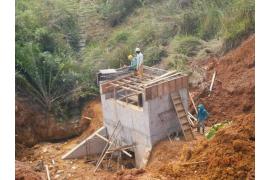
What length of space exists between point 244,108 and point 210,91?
1.89m

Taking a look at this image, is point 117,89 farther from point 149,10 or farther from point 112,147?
point 149,10

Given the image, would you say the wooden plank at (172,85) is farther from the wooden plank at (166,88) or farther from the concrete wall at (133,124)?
the concrete wall at (133,124)

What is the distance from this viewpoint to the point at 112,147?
46.3ft

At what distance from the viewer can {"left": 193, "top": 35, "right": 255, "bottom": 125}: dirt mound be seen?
14859mm

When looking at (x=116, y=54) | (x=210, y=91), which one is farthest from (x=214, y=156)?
(x=116, y=54)

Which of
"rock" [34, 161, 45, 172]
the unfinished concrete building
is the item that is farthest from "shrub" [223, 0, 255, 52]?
"rock" [34, 161, 45, 172]

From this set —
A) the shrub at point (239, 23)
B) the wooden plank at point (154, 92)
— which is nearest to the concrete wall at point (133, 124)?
the wooden plank at point (154, 92)

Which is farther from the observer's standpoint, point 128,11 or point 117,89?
point 128,11

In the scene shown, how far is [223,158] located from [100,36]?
13.6m

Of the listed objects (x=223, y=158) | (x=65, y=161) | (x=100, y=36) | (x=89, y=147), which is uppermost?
(x=100, y=36)

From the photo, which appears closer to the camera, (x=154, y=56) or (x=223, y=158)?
(x=223, y=158)

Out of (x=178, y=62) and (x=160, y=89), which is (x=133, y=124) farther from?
(x=178, y=62)

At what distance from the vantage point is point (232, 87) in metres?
15.6

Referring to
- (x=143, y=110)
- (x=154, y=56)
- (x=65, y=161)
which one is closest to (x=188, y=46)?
(x=154, y=56)
